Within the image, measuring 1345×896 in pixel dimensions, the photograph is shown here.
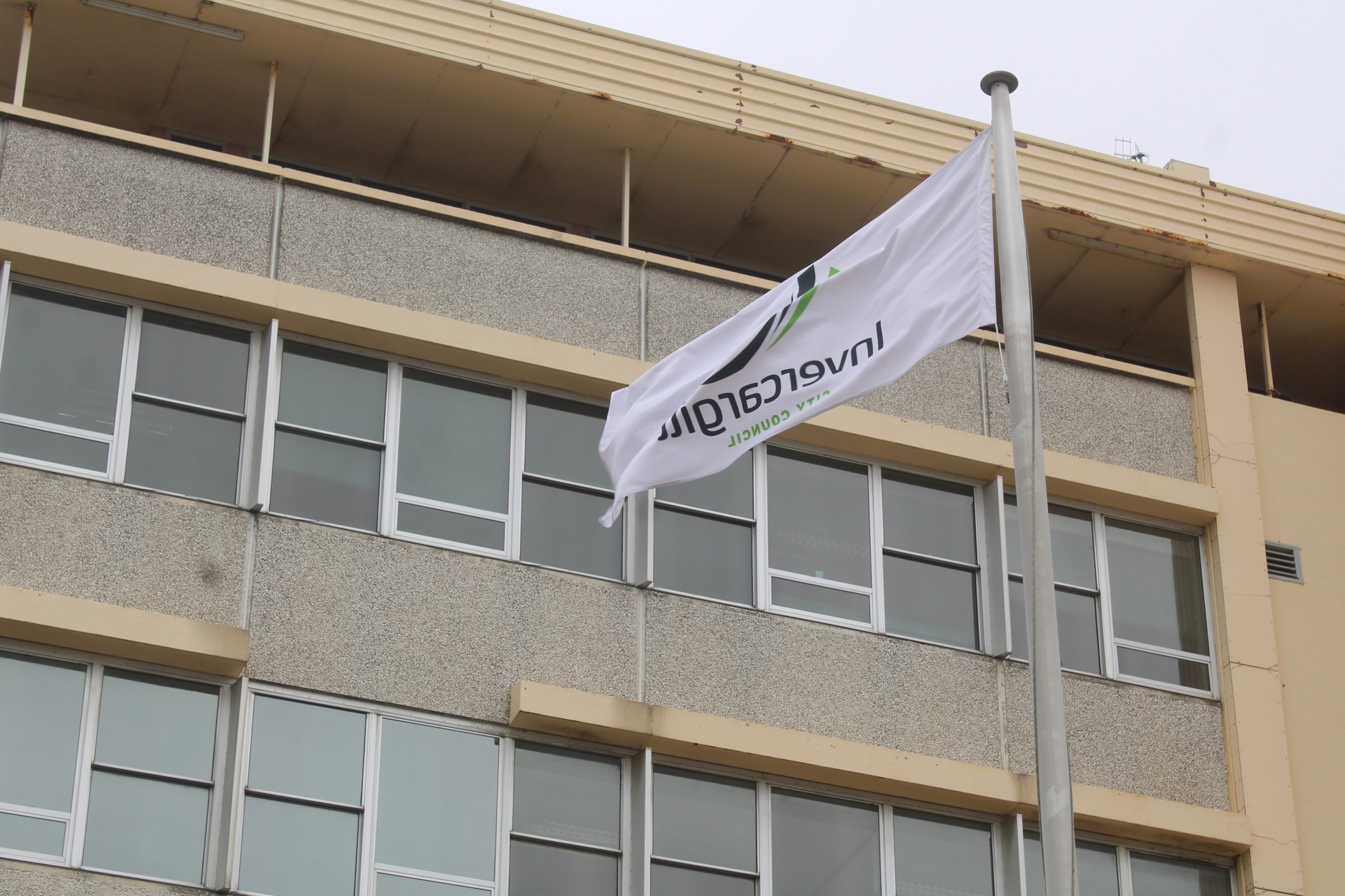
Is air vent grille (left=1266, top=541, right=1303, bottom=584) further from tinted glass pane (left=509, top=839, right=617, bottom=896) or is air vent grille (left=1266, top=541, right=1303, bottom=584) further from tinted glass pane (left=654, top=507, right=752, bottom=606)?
tinted glass pane (left=509, top=839, right=617, bottom=896)

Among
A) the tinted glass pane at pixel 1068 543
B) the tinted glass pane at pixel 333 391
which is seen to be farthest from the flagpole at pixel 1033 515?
the tinted glass pane at pixel 1068 543

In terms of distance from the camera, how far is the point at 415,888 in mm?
14461

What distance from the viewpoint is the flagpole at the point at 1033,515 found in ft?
35.9

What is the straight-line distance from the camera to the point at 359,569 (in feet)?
50.0

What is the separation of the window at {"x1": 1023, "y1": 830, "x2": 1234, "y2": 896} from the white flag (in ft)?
16.3

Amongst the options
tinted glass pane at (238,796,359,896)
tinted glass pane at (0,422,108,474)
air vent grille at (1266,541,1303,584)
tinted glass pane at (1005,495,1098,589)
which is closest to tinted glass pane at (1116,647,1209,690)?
tinted glass pane at (1005,495,1098,589)

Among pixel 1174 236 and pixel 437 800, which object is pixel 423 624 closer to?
pixel 437 800

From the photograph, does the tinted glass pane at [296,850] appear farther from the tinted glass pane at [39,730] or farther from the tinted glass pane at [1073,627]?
the tinted glass pane at [1073,627]

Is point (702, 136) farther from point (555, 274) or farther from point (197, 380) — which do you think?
point (197, 380)

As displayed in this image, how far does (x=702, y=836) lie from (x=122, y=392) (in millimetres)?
5421

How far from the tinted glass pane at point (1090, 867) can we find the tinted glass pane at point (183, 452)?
268 inches

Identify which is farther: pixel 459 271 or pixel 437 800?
pixel 459 271

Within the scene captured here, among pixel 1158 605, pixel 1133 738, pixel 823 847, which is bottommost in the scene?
pixel 823 847

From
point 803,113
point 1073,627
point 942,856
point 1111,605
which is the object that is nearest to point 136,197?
point 803,113
